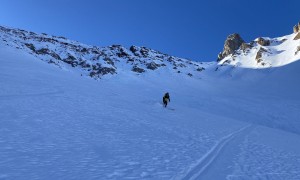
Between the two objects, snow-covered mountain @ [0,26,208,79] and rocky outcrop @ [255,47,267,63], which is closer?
snow-covered mountain @ [0,26,208,79]

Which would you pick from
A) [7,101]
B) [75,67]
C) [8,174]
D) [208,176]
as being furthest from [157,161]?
[75,67]

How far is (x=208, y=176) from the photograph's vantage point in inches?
328

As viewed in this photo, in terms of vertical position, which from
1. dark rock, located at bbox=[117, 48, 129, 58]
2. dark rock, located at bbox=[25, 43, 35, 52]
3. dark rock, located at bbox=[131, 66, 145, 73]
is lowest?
dark rock, located at bbox=[131, 66, 145, 73]

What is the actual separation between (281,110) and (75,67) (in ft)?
153

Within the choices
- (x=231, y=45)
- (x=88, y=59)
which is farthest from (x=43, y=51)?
(x=231, y=45)

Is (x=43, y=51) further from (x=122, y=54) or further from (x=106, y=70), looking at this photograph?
(x=122, y=54)

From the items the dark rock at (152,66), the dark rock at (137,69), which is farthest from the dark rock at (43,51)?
the dark rock at (152,66)

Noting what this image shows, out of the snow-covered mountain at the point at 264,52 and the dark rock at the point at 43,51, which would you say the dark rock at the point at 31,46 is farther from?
the snow-covered mountain at the point at 264,52

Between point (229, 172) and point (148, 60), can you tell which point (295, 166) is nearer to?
point (229, 172)

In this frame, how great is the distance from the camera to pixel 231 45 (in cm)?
12581

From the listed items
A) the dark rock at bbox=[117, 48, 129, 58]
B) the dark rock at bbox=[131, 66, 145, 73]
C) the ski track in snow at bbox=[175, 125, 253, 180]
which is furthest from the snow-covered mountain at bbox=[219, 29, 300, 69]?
the ski track in snow at bbox=[175, 125, 253, 180]

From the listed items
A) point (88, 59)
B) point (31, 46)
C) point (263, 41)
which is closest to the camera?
point (31, 46)

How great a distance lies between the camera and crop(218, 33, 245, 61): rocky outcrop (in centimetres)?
12500

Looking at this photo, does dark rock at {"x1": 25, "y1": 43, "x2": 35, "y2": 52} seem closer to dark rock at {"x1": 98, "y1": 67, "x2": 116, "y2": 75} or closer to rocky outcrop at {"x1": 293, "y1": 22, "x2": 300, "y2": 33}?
dark rock at {"x1": 98, "y1": 67, "x2": 116, "y2": 75}
